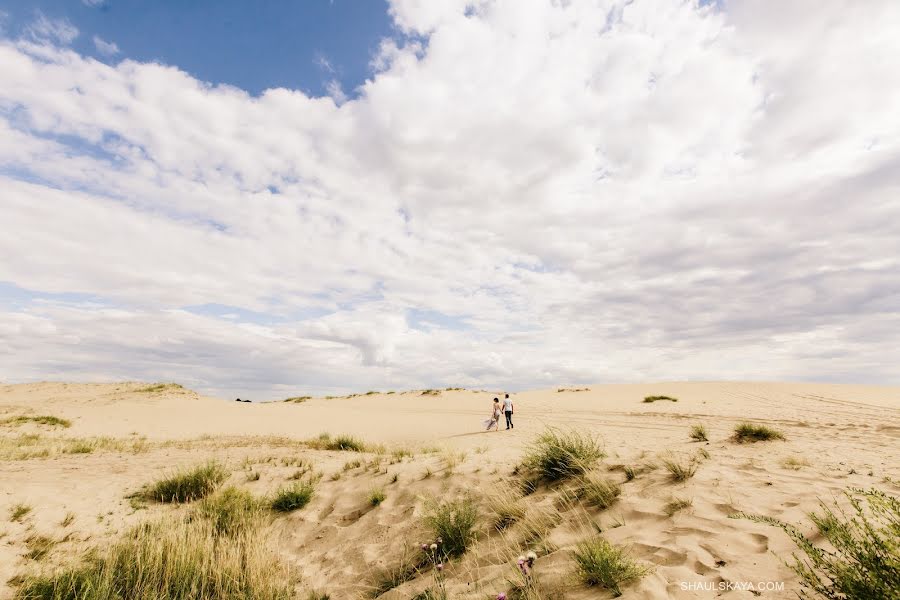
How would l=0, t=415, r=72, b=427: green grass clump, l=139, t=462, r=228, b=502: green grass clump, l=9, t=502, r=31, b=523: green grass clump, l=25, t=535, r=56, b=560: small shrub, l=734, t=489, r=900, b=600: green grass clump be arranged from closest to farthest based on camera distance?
l=734, t=489, r=900, b=600: green grass clump < l=25, t=535, r=56, b=560: small shrub < l=9, t=502, r=31, b=523: green grass clump < l=139, t=462, r=228, b=502: green grass clump < l=0, t=415, r=72, b=427: green grass clump

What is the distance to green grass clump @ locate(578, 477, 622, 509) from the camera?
5809mm

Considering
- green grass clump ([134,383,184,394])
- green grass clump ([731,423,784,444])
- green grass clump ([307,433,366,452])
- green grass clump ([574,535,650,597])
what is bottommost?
green grass clump ([307,433,366,452])

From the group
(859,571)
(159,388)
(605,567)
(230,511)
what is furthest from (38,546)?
(159,388)

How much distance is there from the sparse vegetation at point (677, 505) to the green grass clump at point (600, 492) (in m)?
0.67

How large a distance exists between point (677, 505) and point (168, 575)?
6295mm

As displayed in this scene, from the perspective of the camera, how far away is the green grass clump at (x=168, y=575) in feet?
16.6

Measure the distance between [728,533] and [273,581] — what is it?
5.40 metres

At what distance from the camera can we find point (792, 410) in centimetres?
2259

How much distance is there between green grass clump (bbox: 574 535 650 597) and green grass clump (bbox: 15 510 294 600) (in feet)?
11.7

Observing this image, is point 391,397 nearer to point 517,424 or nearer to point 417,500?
point 517,424

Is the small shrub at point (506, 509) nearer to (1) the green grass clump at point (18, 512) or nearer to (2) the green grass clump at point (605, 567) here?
(2) the green grass clump at point (605, 567)

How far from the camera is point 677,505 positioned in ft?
17.4

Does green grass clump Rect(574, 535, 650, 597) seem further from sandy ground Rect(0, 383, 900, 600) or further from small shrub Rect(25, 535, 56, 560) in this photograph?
small shrub Rect(25, 535, 56, 560)

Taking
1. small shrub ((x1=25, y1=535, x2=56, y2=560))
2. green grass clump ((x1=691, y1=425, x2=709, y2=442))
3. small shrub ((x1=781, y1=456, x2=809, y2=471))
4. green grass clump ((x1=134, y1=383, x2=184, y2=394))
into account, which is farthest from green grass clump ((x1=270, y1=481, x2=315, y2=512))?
green grass clump ((x1=134, y1=383, x2=184, y2=394))
